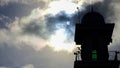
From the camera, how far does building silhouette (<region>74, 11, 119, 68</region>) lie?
2137 inches

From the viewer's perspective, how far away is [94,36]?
5553 cm

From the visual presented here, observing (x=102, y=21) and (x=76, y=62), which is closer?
(x=76, y=62)

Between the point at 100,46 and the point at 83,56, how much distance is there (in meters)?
2.53

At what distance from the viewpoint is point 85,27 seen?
179 feet

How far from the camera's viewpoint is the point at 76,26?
178 ft

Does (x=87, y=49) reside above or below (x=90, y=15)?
below

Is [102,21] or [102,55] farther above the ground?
[102,21]

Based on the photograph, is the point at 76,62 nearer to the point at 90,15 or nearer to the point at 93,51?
the point at 93,51

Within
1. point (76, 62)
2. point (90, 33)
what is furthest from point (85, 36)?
point (76, 62)

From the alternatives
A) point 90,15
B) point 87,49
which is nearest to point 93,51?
point 87,49

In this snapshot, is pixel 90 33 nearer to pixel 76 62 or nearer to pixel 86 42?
pixel 86 42

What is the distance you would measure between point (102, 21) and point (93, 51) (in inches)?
160

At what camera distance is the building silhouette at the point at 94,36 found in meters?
54.3

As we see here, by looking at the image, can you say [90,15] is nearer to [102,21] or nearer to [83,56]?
[102,21]
